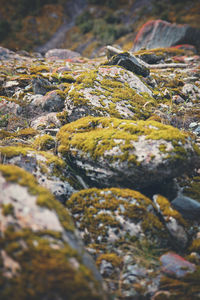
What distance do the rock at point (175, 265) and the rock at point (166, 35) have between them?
114 feet

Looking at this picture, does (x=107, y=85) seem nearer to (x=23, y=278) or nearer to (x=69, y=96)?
(x=69, y=96)

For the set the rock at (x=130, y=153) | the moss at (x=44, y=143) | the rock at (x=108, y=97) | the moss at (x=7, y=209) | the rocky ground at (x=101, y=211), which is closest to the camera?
the rocky ground at (x=101, y=211)

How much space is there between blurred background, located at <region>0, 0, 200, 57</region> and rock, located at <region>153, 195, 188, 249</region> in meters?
45.0

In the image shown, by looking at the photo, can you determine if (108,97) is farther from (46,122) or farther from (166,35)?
(166,35)

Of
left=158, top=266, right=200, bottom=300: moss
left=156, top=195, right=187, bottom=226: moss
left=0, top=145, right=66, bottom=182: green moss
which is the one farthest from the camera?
left=0, top=145, right=66, bottom=182: green moss

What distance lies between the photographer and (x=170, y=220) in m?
4.14

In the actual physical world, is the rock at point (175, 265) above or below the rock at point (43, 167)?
below

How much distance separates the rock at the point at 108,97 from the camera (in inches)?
299

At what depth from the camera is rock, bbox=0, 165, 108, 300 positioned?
2365mm

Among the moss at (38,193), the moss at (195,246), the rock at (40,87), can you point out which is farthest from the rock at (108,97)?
the moss at (195,246)

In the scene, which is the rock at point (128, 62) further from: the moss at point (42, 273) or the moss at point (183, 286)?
the moss at point (42, 273)

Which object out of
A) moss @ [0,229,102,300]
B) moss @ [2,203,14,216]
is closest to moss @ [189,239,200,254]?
moss @ [0,229,102,300]

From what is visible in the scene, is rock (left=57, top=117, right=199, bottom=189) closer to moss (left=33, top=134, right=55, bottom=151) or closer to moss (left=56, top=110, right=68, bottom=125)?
moss (left=33, top=134, right=55, bottom=151)

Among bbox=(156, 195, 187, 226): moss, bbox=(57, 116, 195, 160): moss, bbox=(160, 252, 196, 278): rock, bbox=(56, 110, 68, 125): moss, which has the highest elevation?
bbox=(57, 116, 195, 160): moss
